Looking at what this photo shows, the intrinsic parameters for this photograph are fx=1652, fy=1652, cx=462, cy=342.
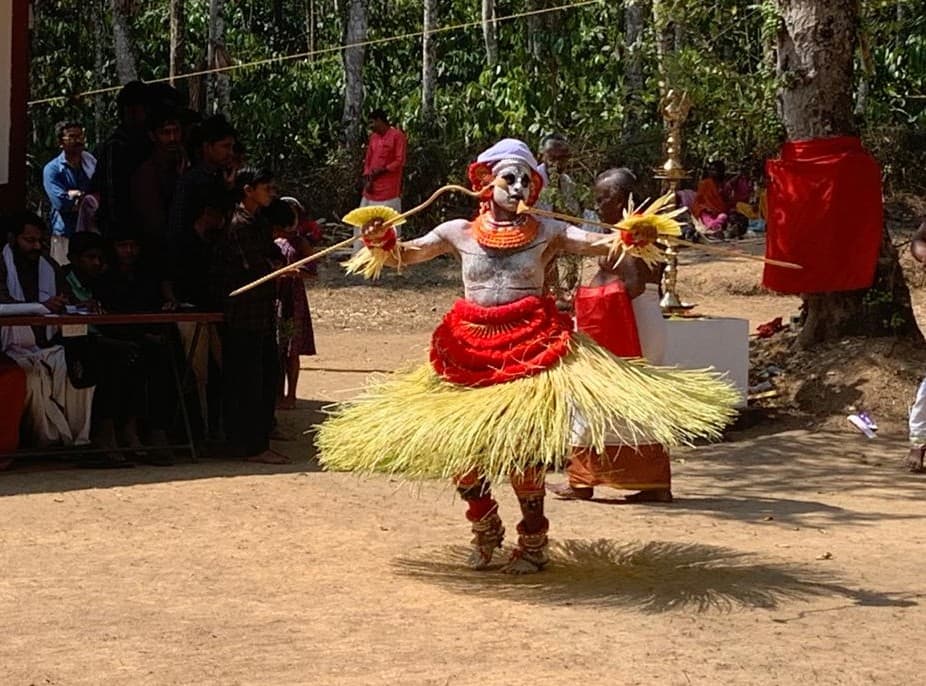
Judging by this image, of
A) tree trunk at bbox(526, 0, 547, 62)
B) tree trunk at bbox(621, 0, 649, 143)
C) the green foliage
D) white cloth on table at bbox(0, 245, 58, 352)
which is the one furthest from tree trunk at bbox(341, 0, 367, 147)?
white cloth on table at bbox(0, 245, 58, 352)

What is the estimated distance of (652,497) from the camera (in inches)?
331

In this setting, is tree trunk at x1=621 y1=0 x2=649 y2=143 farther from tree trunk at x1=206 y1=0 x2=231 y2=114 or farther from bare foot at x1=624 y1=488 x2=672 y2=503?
bare foot at x1=624 y1=488 x2=672 y2=503

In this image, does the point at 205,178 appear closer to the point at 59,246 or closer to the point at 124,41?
the point at 59,246

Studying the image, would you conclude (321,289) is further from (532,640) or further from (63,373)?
(532,640)

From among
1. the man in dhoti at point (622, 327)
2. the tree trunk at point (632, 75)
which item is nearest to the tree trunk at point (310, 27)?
the tree trunk at point (632, 75)

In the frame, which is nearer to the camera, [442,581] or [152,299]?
[442,581]

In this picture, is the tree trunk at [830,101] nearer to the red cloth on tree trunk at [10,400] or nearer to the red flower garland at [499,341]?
the red flower garland at [499,341]

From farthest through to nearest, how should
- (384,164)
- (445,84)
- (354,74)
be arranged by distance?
1. (445,84)
2. (354,74)
3. (384,164)

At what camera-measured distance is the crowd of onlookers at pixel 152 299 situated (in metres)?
9.06

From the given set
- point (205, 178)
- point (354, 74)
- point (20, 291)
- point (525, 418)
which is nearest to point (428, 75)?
point (354, 74)

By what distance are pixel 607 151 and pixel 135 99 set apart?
12094 millimetres

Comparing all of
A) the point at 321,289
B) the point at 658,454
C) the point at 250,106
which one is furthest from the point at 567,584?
the point at 250,106

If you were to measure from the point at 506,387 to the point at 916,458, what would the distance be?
12.7 ft

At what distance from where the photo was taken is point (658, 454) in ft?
27.0
